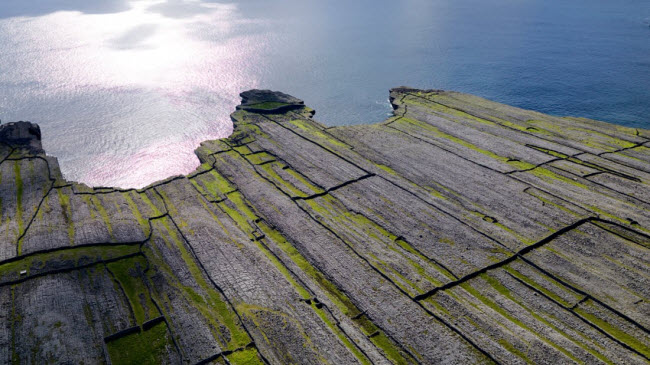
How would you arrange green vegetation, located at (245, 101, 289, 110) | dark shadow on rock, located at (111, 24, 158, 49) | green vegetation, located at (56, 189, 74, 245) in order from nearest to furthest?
1. green vegetation, located at (56, 189, 74, 245)
2. green vegetation, located at (245, 101, 289, 110)
3. dark shadow on rock, located at (111, 24, 158, 49)

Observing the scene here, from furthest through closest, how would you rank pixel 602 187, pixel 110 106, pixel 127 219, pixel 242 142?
1. pixel 110 106
2. pixel 242 142
3. pixel 602 187
4. pixel 127 219

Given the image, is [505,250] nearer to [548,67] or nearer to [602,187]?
[602,187]

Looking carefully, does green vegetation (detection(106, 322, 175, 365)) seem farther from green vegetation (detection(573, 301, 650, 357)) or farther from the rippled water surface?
the rippled water surface

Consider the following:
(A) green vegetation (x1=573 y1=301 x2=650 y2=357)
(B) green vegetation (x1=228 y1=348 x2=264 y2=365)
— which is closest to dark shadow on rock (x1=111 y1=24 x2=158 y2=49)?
(B) green vegetation (x1=228 y1=348 x2=264 y2=365)

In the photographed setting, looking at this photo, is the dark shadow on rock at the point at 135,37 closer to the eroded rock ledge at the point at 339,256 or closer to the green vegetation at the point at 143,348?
the eroded rock ledge at the point at 339,256

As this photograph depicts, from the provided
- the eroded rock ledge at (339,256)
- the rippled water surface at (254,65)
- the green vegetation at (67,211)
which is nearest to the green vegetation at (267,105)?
the rippled water surface at (254,65)

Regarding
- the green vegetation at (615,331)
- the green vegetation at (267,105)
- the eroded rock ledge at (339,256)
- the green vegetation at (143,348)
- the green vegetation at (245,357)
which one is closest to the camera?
the green vegetation at (143,348)

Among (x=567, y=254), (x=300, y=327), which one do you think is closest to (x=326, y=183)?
(x=300, y=327)
